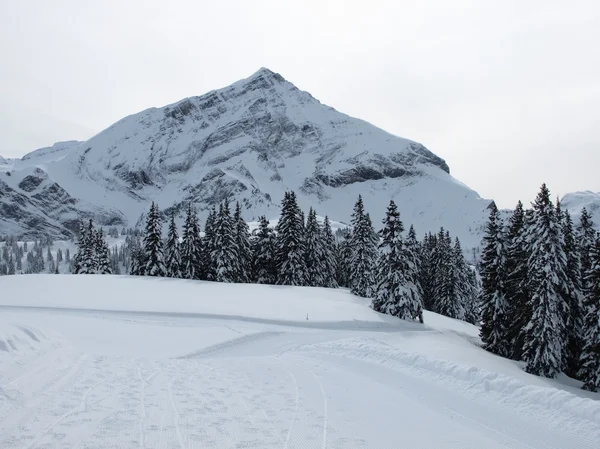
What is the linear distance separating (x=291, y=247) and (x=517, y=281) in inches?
1036

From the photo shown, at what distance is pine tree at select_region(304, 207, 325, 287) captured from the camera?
56094mm

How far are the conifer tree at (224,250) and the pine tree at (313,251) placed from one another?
30.6 ft

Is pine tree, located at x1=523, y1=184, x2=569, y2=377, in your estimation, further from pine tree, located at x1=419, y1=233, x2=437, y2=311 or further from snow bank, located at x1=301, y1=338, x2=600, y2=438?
pine tree, located at x1=419, y1=233, x2=437, y2=311

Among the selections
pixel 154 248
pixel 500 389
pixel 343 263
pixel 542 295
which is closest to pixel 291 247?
pixel 154 248

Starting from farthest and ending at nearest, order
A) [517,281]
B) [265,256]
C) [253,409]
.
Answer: [265,256]
[517,281]
[253,409]

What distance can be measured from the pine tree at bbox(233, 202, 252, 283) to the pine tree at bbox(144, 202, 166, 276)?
9.93 meters

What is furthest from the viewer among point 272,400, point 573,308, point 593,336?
point 573,308

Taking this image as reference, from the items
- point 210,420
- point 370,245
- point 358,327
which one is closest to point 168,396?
point 210,420

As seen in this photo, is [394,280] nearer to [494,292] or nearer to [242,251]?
[494,292]

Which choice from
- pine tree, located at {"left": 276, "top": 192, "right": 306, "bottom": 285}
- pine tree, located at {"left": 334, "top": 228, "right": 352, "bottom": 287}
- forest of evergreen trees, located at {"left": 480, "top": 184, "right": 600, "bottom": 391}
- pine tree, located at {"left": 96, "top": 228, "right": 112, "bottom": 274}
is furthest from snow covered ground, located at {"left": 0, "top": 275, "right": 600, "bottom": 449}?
pine tree, located at {"left": 334, "top": 228, "right": 352, "bottom": 287}

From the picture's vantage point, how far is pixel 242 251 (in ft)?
189

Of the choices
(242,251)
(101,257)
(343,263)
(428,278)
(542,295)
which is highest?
(242,251)

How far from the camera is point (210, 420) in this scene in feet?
30.6

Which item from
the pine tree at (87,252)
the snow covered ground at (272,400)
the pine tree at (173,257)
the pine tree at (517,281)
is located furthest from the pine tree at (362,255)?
the pine tree at (87,252)
